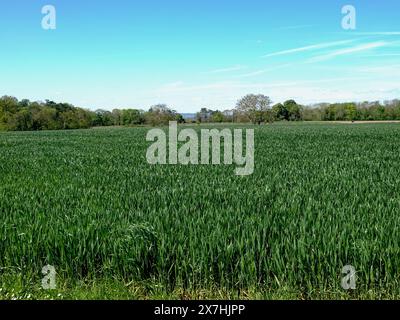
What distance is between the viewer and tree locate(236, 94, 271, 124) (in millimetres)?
129375

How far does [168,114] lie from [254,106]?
2548cm

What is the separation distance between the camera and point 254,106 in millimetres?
130375

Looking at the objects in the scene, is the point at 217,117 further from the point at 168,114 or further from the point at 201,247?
the point at 201,247

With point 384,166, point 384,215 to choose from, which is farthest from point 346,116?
point 384,215

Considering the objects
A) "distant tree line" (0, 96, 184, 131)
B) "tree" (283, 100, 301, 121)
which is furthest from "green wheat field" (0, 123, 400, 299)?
"tree" (283, 100, 301, 121)

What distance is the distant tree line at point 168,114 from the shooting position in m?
106

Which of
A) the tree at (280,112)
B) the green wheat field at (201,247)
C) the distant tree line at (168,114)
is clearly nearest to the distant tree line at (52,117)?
the distant tree line at (168,114)

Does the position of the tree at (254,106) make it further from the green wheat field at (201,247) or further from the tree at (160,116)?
the green wheat field at (201,247)

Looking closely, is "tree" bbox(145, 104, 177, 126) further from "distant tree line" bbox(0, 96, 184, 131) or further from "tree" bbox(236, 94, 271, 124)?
"tree" bbox(236, 94, 271, 124)

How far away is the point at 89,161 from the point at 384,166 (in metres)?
10.9

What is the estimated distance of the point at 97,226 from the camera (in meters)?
6.13

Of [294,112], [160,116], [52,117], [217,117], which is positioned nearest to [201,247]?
[52,117]
